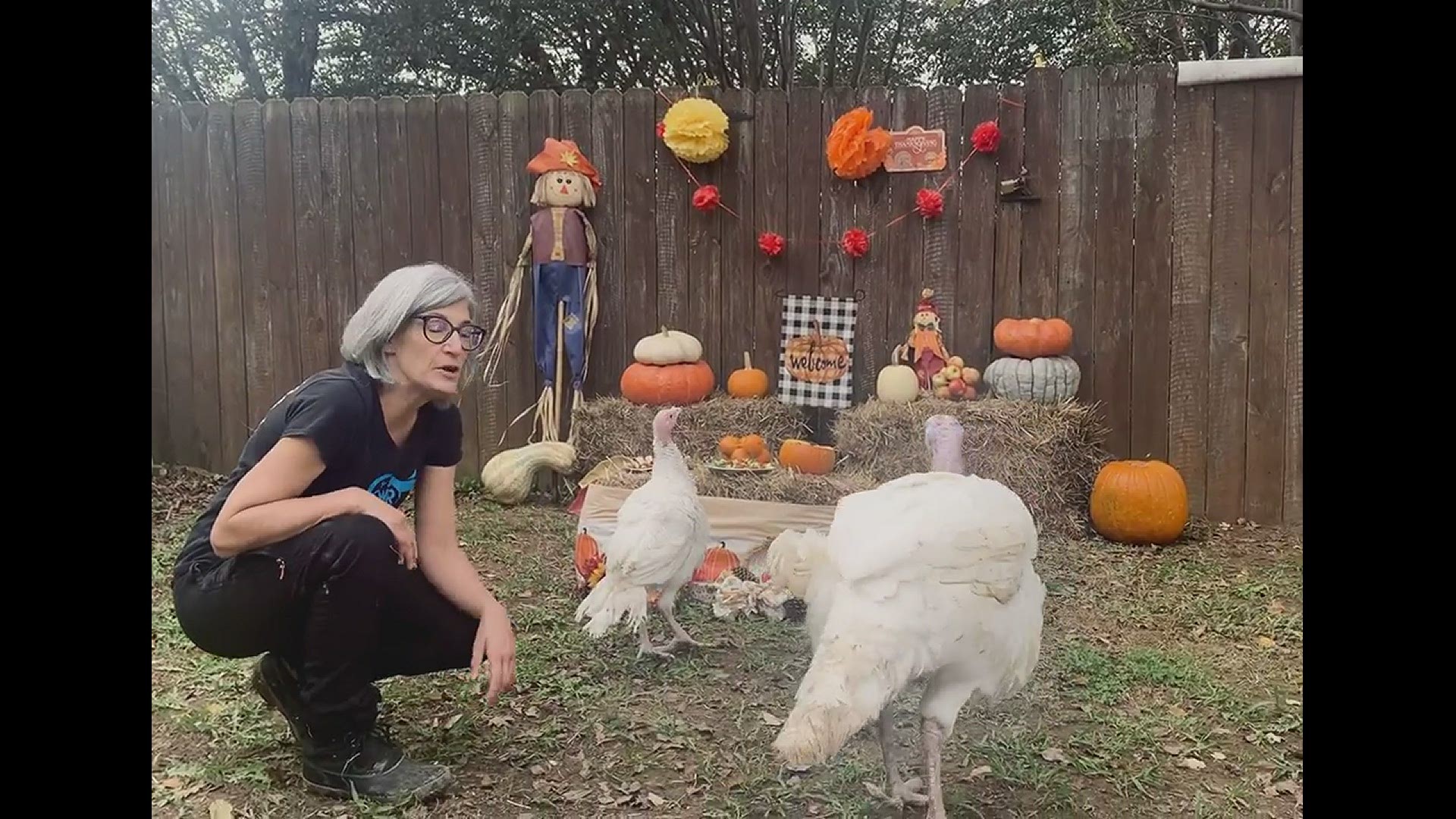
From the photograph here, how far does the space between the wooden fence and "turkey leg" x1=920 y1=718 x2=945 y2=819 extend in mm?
472

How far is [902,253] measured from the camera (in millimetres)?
1302

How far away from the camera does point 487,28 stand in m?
1.19

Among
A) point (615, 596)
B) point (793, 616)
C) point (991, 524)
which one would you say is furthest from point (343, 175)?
point (991, 524)

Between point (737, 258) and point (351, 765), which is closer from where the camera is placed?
point (351, 765)

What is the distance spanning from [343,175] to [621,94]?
377 mm

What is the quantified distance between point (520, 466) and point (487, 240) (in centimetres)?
31

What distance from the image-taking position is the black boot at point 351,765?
1.19 metres

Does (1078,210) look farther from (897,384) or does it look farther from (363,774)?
(363,774)

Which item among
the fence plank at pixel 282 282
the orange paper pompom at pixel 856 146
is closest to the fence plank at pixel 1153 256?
the orange paper pompom at pixel 856 146

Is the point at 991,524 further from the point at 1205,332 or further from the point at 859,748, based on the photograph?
the point at 1205,332

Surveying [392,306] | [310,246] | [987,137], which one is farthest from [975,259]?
[310,246]

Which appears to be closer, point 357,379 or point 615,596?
point 357,379

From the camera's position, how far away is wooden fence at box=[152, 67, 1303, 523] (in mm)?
1205

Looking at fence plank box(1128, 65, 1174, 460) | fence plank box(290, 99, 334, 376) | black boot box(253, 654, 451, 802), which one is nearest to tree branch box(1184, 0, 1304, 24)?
fence plank box(1128, 65, 1174, 460)
